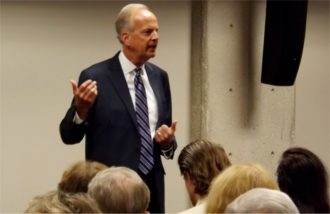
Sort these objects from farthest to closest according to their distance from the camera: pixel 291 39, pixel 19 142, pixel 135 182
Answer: pixel 19 142 → pixel 291 39 → pixel 135 182

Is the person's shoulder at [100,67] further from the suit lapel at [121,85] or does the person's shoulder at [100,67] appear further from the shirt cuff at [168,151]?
the shirt cuff at [168,151]

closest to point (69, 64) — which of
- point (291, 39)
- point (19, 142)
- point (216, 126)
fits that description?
point (19, 142)

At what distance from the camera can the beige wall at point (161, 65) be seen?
15.5 feet

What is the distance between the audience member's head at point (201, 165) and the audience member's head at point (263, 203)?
0.80m

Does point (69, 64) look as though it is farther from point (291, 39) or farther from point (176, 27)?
point (291, 39)

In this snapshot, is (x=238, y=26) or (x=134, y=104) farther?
(x=238, y=26)

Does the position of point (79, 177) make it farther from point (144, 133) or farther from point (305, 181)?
point (305, 181)

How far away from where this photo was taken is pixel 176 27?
194 inches

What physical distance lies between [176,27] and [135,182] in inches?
101

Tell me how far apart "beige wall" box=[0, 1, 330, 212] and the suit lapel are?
4.31ft

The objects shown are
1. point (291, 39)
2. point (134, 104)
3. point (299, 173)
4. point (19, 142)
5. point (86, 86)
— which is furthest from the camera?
point (19, 142)

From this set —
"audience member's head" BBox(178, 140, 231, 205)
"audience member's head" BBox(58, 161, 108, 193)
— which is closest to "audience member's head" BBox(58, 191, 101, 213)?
"audience member's head" BBox(58, 161, 108, 193)

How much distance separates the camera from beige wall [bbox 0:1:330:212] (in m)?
4.73

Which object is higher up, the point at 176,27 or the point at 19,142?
the point at 176,27
